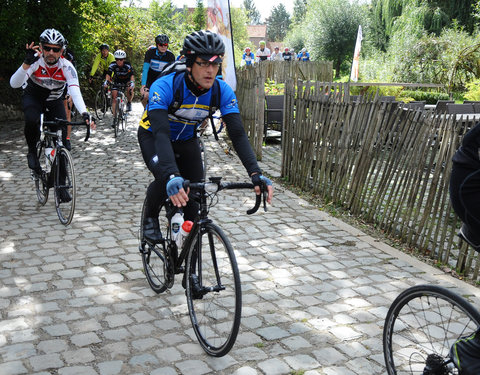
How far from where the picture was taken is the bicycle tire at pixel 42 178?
712 cm

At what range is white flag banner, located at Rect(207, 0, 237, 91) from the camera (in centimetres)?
1114

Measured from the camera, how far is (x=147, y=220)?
4402 mm

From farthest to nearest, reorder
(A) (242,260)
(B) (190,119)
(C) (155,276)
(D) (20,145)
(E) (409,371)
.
Result: (D) (20,145) < (A) (242,260) < (C) (155,276) < (B) (190,119) < (E) (409,371)

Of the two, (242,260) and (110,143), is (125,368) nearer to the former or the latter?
(242,260)

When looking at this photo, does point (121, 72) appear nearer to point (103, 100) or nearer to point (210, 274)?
point (103, 100)

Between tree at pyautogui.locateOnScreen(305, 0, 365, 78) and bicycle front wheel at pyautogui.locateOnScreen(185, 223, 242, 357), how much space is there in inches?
1930

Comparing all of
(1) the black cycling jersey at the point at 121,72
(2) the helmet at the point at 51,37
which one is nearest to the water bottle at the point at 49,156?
(2) the helmet at the point at 51,37

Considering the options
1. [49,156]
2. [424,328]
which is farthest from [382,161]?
[49,156]

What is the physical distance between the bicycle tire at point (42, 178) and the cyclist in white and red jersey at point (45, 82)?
0.10 meters

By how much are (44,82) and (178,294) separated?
142 inches

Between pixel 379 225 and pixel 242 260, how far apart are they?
2109 millimetres

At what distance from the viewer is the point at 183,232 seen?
393 centimetres

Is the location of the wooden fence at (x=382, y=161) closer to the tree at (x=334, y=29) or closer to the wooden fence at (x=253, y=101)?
the wooden fence at (x=253, y=101)

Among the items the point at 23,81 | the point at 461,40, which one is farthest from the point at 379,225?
the point at 461,40
